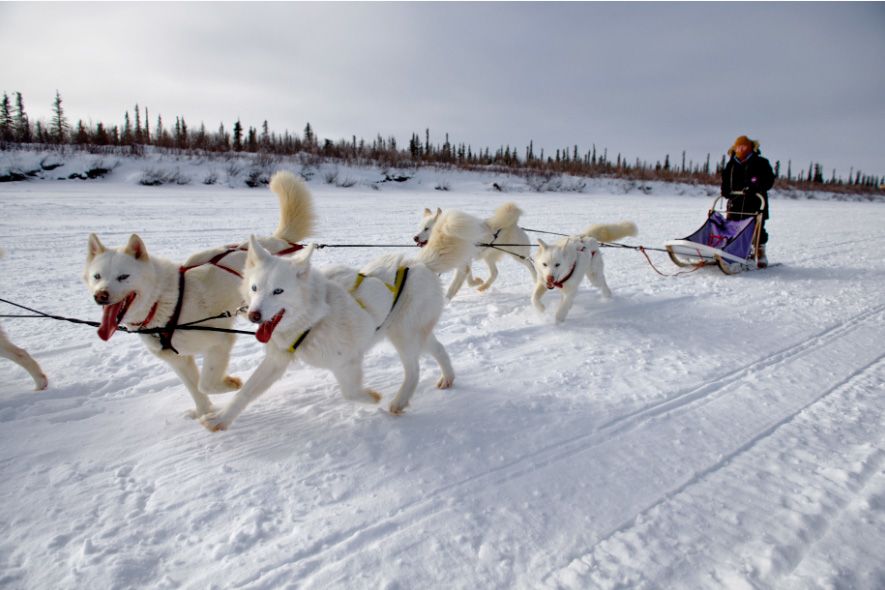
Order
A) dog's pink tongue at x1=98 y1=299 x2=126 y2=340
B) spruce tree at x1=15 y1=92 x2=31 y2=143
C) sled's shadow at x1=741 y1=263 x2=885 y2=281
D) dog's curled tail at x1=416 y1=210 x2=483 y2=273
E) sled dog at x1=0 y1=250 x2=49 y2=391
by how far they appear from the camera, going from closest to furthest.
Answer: dog's pink tongue at x1=98 y1=299 x2=126 y2=340 < sled dog at x1=0 y1=250 x2=49 y2=391 < dog's curled tail at x1=416 y1=210 x2=483 y2=273 < sled's shadow at x1=741 y1=263 x2=885 y2=281 < spruce tree at x1=15 y1=92 x2=31 y2=143

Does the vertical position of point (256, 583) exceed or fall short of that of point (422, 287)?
it falls short

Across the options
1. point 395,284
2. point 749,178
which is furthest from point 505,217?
point 749,178

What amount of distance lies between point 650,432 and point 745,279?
462 cm

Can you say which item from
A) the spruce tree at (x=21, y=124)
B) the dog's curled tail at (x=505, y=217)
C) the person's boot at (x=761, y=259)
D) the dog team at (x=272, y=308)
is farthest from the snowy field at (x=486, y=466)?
the spruce tree at (x=21, y=124)

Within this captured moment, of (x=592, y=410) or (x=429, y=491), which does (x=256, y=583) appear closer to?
(x=429, y=491)

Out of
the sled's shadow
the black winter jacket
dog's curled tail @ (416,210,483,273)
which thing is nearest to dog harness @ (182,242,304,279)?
dog's curled tail @ (416,210,483,273)

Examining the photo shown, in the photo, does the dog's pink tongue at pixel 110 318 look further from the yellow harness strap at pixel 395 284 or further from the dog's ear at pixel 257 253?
the yellow harness strap at pixel 395 284

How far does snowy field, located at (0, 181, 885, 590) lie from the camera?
1657 millimetres

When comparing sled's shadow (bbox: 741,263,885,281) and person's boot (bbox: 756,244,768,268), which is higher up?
person's boot (bbox: 756,244,768,268)

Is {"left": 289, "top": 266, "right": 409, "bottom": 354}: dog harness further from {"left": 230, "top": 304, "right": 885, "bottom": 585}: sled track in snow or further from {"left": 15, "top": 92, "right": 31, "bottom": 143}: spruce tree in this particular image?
{"left": 15, "top": 92, "right": 31, "bottom": 143}: spruce tree

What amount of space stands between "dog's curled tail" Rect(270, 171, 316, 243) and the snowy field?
3.17ft

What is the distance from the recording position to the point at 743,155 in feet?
22.6

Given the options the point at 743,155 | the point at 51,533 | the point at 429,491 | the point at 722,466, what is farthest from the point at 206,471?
the point at 743,155

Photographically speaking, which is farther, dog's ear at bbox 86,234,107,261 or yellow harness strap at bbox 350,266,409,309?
yellow harness strap at bbox 350,266,409,309
